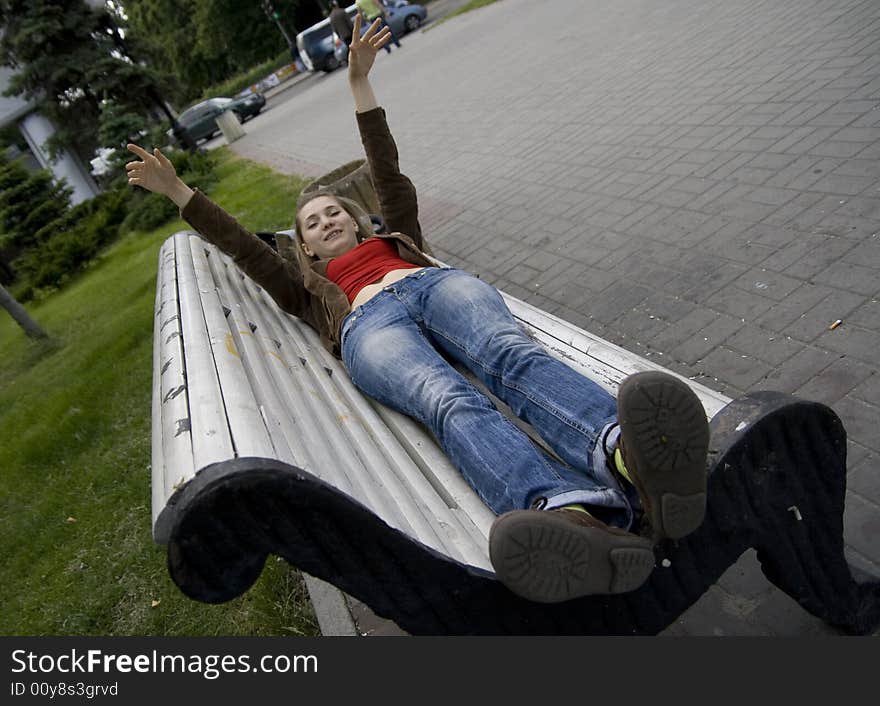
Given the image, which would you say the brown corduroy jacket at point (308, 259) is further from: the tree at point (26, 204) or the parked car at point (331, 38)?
the parked car at point (331, 38)

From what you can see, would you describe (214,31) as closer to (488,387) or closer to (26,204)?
(26,204)

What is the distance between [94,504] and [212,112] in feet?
76.9

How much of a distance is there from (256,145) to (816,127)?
14599 mm

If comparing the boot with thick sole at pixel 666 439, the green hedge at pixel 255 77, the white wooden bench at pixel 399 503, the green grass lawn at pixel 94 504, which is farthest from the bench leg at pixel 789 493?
the green hedge at pixel 255 77

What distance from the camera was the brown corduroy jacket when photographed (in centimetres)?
326

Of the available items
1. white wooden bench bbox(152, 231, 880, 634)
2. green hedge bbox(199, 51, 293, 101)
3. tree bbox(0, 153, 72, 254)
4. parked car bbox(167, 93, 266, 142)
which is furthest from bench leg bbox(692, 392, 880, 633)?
green hedge bbox(199, 51, 293, 101)

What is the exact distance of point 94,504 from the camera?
14.4 feet

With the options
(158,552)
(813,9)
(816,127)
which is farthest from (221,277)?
(813,9)

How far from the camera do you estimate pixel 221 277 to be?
148 inches

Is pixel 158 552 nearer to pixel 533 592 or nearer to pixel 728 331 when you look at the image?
pixel 533 592

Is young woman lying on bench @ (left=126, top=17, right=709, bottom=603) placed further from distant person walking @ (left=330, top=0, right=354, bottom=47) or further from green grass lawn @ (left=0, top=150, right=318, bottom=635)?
distant person walking @ (left=330, top=0, right=354, bottom=47)

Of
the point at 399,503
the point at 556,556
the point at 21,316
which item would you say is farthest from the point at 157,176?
the point at 21,316

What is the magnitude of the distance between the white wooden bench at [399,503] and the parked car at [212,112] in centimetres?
2470

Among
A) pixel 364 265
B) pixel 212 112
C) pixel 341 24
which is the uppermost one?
pixel 341 24
